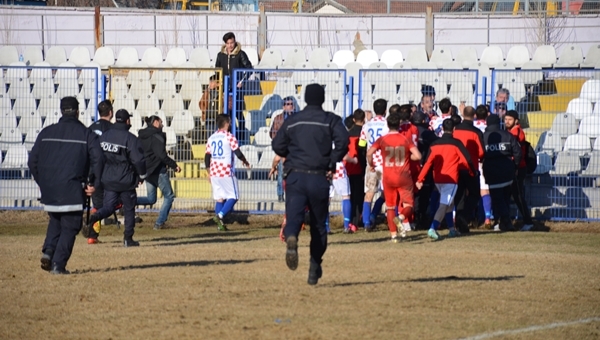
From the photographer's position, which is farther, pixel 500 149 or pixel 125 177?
pixel 500 149

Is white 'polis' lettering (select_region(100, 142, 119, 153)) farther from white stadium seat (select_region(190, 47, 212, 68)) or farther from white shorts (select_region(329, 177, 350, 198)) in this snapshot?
white stadium seat (select_region(190, 47, 212, 68))

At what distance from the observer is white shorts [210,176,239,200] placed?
18.5m

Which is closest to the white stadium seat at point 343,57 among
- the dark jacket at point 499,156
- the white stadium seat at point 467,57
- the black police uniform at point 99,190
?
the white stadium seat at point 467,57

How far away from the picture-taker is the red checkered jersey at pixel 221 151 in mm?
18234

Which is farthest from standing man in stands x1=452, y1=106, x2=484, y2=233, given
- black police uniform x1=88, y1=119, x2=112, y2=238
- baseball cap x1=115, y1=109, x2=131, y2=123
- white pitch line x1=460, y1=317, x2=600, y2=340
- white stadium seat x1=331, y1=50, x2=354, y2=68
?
white stadium seat x1=331, y1=50, x2=354, y2=68

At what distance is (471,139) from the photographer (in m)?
17.2

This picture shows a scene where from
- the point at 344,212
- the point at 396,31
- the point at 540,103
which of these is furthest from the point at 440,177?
the point at 396,31

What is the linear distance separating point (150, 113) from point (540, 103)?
799 centimetres

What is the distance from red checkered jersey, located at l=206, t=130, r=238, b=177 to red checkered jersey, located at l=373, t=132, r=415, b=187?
3.56 metres

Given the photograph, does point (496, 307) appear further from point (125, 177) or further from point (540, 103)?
point (540, 103)

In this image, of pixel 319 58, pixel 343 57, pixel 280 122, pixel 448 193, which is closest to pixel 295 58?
pixel 319 58

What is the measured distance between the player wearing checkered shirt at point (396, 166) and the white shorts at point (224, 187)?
3776mm

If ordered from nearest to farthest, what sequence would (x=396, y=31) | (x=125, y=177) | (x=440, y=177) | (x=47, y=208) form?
(x=47, y=208) → (x=125, y=177) → (x=440, y=177) → (x=396, y=31)

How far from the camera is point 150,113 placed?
→ 70.1ft
